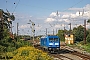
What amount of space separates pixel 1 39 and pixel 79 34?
52559 millimetres

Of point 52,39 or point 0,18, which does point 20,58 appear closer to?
point 52,39

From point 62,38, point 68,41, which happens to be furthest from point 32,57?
point 62,38

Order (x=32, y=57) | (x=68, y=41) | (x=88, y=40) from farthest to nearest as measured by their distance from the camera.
A: (x=68, y=41) < (x=88, y=40) < (x=32, y=57)

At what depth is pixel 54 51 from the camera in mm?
37688

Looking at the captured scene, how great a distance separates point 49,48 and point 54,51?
1503 millimetres

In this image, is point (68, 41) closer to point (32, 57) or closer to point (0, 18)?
point (0, 18)

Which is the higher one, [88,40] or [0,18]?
[0,18]

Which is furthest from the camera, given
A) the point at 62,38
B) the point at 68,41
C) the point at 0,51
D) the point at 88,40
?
the point at 62,38

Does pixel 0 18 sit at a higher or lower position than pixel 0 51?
higher

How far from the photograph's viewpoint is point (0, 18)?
1694 inches

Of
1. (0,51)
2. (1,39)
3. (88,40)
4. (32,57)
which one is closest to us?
(32,57)

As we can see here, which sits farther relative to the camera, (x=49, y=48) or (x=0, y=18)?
(x=0, y=18)

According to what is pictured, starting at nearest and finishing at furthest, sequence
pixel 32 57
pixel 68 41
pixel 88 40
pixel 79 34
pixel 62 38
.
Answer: pixel 32 57 → pixel 88 40 → pixel 68 41 → pixel 79 34 → pixel 62 38

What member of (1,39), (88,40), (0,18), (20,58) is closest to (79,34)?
(88,40)
